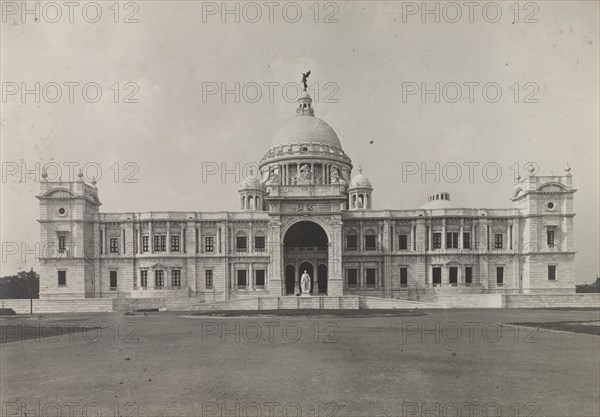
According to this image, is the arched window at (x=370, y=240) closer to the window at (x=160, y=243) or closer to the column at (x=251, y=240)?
the column at (x=251, y=240)

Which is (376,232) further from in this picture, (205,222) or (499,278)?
(205,222)

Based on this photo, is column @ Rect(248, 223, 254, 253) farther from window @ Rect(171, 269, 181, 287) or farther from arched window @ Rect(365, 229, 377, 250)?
arched window @ Rect(365, 229, 377, 250)

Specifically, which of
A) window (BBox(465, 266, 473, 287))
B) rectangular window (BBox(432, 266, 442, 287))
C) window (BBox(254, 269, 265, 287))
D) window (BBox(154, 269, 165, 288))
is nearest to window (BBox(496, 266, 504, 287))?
window (BBox(465, 266, 473, 287))

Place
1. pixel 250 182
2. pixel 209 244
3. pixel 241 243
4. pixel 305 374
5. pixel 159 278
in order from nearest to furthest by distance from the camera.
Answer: pixel 305 374, pixel 159 278, pixel 209 244, pixel 241 243, pixel 250 182

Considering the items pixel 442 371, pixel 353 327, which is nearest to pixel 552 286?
pixel 353 327

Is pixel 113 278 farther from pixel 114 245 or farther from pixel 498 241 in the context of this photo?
pixel 498 241

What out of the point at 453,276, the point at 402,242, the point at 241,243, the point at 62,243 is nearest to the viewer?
the point at 62,243

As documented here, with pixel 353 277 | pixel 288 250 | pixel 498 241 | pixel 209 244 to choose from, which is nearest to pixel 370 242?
pixel 353 277
